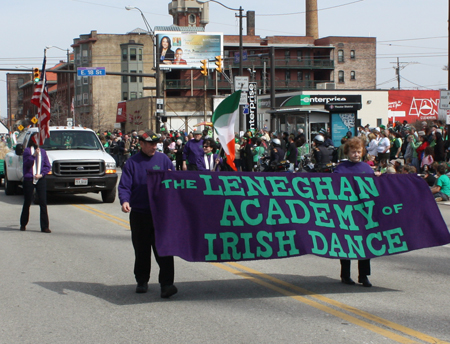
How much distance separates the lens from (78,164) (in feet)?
54.4

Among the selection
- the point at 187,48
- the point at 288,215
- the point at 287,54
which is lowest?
the point at 288,215

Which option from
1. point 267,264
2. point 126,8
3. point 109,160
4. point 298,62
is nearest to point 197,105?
point 298,62

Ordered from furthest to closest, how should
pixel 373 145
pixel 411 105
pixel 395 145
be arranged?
pixel 411 105, pixel 395 145, pixel 373 145

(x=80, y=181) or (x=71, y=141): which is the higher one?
(x=71, y=141)

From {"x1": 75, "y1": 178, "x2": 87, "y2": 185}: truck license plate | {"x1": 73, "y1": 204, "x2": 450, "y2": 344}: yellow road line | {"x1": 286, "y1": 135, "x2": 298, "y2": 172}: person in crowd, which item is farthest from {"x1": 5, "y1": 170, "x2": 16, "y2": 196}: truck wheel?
{"x1": 73, "y1": 204, "x2": 450, "y2": 344}: yellow road line

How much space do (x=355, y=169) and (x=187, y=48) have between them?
2878 inches

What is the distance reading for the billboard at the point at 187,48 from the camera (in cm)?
7819

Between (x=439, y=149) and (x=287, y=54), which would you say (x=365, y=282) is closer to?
(x=439, y=149)

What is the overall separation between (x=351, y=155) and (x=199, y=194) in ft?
6.08

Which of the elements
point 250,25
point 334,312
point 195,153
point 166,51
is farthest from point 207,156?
point 250,25

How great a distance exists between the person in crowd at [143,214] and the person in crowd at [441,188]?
1150cm

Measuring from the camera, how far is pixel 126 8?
36000 millimetres

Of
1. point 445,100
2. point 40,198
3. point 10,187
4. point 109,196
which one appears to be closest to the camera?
point 40,198

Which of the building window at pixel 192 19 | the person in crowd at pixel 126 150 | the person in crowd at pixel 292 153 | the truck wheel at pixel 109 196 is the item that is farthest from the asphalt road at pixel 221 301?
the building window at pixel 192 19
